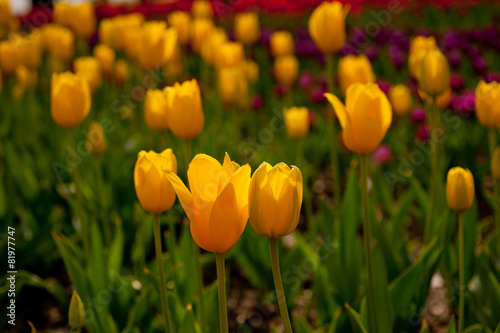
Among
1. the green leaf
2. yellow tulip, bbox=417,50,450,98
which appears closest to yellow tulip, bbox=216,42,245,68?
yellow tulip, bbox=417,50,450,98

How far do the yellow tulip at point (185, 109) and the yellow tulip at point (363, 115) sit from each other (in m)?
0.43

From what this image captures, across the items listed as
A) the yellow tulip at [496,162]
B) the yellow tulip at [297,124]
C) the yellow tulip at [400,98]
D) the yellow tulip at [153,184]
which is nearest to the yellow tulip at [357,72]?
the yellow tulip at [297,124]

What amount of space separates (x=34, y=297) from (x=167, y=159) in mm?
1502

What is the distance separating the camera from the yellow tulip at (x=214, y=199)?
2.97 ft

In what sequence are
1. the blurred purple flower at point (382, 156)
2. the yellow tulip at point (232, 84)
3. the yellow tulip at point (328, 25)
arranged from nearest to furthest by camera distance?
the yellow tulip at point (328, 25) < the yellow tulip at point (232, 84) < the blurred purple flower at point (382, 156)

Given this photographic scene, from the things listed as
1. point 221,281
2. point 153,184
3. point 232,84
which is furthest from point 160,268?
point 232,84

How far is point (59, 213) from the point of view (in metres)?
2.57

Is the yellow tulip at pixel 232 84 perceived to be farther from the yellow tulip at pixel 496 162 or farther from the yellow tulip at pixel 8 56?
the yellow tulip at pixel 496 162

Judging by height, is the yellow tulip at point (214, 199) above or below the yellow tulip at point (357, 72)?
below

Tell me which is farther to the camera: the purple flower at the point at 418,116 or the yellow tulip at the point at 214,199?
the purple flower at the point at 418,116

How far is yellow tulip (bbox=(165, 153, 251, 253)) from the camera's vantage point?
0.91m

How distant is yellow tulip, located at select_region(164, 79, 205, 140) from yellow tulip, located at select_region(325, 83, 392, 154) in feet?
1.40

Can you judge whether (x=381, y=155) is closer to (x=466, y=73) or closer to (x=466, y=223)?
(x=466, y=223)

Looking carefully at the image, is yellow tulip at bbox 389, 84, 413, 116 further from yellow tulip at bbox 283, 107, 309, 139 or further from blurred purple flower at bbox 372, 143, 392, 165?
yellow tulip at bbox 283, 107, 309, 139
